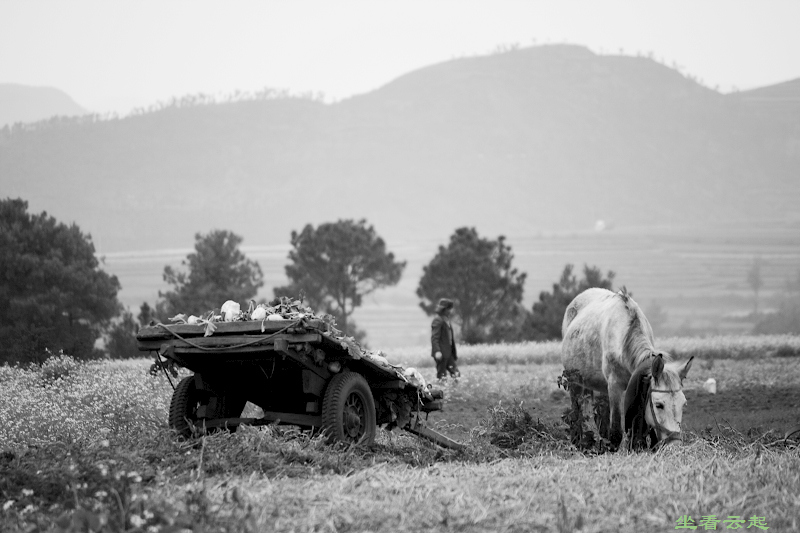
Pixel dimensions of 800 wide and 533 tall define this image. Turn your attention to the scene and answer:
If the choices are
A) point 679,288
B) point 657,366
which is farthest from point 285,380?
point 679,288

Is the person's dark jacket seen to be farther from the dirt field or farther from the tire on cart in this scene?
the tire on cart

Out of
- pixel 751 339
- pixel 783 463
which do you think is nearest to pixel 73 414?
pixel 783 463

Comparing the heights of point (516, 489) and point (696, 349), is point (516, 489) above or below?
above

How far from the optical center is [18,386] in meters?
15.0

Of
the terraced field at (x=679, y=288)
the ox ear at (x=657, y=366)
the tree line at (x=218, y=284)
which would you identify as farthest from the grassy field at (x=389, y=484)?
the terraced field at (x=679, y=288)

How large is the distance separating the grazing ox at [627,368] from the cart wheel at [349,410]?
2.62 metres

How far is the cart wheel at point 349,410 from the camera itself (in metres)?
8.00

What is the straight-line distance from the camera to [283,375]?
845 centimetres

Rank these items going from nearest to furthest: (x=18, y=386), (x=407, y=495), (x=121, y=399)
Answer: (x=407, y=495) < (x=121, y=399) < (x=18, y=386)

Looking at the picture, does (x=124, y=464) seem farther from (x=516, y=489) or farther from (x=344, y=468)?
(x=516, y=489)

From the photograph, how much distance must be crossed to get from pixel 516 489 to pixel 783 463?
2296 mm

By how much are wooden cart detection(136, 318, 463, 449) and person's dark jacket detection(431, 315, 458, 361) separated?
27.4 feet

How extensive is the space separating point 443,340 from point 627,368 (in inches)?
347

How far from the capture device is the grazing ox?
847 centimetres
